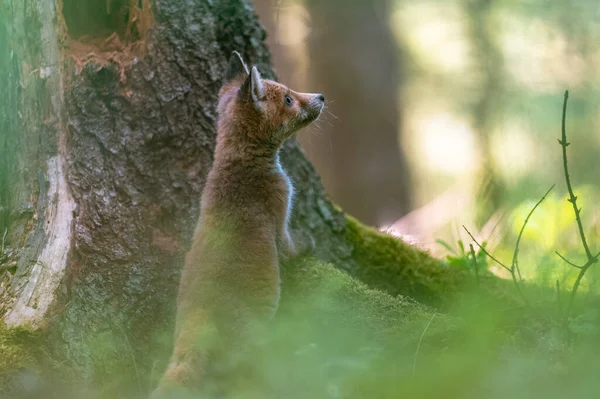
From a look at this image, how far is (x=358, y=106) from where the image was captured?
10.3 metres

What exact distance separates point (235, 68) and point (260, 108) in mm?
436

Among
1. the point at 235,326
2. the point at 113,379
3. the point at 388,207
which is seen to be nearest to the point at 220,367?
the point at 235,326

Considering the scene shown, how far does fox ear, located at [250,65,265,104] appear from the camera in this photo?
441cm

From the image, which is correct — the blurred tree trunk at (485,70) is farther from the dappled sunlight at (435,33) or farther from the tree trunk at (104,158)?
the tree trunk at (104,158)

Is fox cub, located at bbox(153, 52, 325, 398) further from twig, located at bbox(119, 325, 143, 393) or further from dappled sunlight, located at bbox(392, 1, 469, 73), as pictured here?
dappled sunlight, located at bbox(392, 1, 469, 73)

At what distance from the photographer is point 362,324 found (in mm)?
4082

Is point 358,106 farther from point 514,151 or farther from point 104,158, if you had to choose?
point 104,158

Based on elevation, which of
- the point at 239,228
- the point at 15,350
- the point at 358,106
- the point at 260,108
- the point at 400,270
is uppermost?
the point at 358,106

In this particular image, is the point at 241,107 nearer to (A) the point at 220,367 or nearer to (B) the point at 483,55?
(A) the point at 220,367

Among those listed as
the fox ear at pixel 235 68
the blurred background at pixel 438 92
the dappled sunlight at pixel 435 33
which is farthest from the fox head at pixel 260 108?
the dappled sunlight at pixel 435 33

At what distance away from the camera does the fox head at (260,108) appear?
4594mm

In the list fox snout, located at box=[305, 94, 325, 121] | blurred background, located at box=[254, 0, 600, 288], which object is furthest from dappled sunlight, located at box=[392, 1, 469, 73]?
fox snout, located at box=[305, 94, 325, 121]

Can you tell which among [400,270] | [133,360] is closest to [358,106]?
[400,270]

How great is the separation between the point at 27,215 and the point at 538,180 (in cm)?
689
